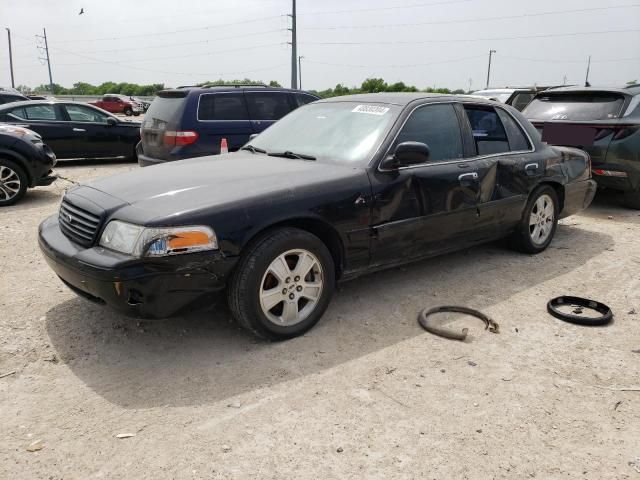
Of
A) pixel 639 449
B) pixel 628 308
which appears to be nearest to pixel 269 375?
pixel 639 449

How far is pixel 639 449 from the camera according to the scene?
2.56 m

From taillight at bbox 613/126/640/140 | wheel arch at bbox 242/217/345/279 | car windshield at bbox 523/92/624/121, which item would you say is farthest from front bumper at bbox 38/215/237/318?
car windshield at bbox 523/92/624/121

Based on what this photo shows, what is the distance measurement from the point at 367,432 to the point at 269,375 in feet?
2.43

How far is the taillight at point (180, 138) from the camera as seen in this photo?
7.44 m

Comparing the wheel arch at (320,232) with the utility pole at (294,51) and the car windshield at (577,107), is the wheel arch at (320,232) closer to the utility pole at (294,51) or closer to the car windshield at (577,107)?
the car windshield at (577,107)

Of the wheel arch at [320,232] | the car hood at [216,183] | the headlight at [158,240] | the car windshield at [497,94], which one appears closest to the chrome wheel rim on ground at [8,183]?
the car hood at [216,183]

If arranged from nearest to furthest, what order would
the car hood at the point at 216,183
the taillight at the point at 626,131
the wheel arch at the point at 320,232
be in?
the car hood at the point at 216,183 < the wheel arch at the point at 320,232 < the taillight at the point at 626,131

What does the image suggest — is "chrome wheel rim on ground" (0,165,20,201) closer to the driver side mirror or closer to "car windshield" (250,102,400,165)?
"car windshield" (250,102,400,165)

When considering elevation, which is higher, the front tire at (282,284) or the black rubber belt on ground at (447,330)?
the front tire at (282,284)

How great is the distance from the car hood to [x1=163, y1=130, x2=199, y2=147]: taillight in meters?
3.39

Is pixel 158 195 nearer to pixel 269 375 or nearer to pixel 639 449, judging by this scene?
pixel 269 375

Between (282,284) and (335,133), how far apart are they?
1.43 meters

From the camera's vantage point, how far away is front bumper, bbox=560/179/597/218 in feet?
18.7

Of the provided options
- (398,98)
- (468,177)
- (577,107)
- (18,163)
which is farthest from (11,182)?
(577,107)
